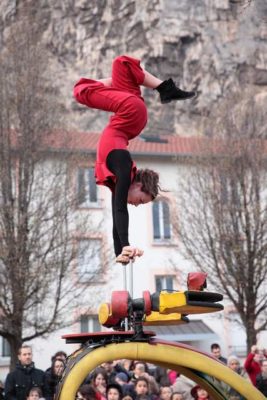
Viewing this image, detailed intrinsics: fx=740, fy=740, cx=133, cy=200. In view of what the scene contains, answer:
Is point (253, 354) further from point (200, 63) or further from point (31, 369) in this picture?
point (200, 63)

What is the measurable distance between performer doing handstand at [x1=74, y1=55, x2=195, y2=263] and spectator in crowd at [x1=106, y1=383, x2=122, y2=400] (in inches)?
193

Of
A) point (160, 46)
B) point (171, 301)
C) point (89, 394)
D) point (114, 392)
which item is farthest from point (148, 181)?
point (160, 46)

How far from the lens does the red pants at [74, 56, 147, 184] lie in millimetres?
5699

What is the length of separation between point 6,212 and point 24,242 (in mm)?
1205

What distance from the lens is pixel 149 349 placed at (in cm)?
470

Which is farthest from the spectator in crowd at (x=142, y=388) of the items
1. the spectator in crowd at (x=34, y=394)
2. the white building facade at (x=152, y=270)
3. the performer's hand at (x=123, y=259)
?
the white building facade at (x=152, y=270)

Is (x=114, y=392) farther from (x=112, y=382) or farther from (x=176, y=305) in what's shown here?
(x=176, y=305)

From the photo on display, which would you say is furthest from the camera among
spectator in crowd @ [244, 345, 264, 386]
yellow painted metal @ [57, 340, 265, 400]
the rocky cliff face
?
the rocky cliff face

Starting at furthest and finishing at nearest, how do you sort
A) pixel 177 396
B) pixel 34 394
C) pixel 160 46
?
pixel 160 46 → pixel 34 394 → pixel 177 396

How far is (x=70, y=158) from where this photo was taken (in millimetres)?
25953

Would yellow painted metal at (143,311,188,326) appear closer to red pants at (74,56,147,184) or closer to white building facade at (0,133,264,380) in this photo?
red pants at (74,56,147,184)

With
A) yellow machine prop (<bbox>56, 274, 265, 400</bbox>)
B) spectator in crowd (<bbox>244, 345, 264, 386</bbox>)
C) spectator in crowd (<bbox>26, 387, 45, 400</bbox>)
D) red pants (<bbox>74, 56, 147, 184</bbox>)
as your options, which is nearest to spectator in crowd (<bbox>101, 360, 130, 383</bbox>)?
spectator in crowd (<bbox>26, 387, 45, 400</bbox>)

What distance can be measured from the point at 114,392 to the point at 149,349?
225 inches

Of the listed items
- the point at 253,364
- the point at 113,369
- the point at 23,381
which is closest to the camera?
the point at 23,381
